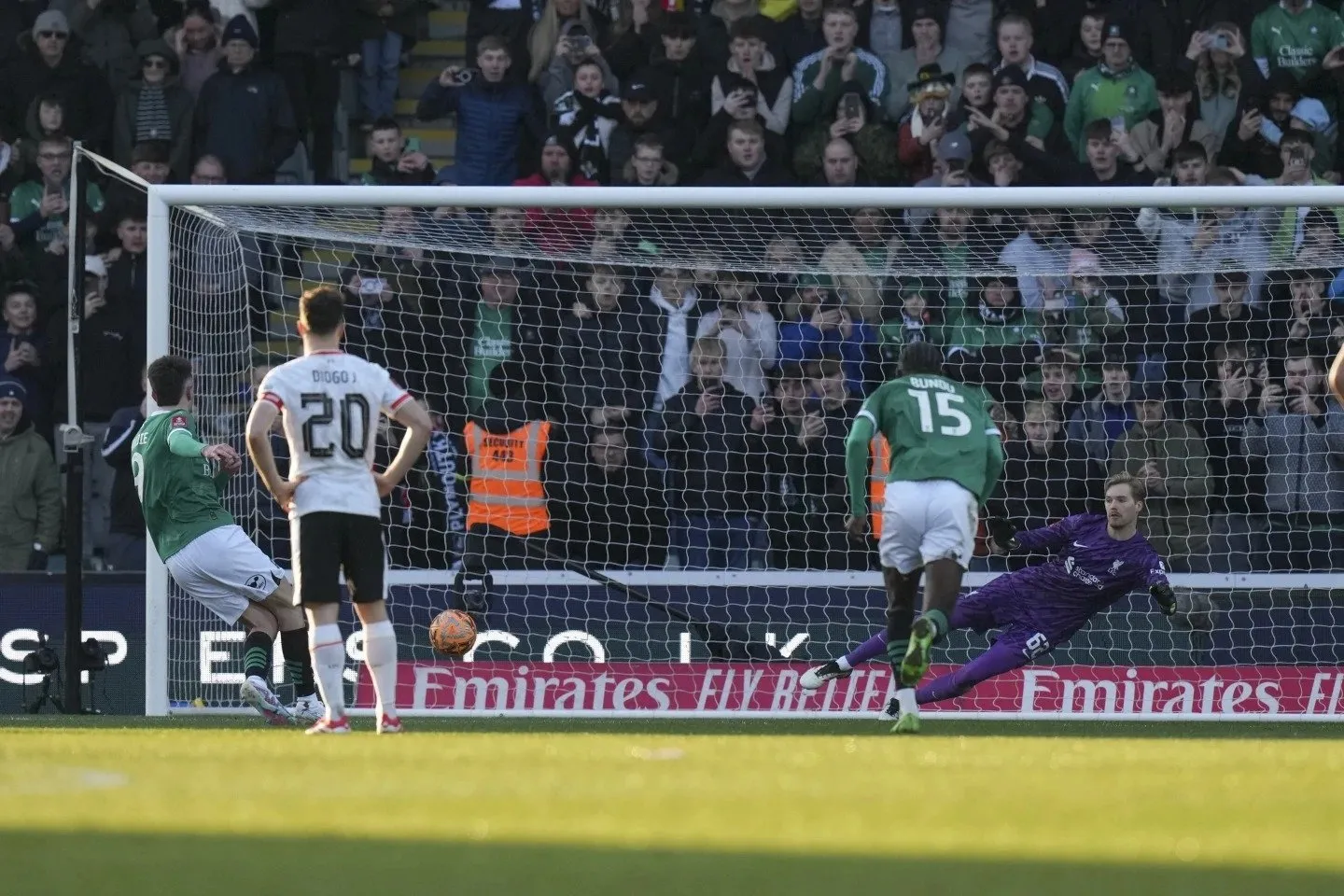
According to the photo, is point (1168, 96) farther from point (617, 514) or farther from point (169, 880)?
point (169, 880)

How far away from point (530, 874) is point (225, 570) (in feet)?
21.4

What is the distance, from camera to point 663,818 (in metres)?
4.92

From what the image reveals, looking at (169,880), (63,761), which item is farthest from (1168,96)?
(169,880)

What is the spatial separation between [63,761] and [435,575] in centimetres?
534

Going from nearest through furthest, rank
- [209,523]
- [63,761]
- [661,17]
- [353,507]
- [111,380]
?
[63,761] < [353,507] < [209,523] < [111,380] < [661,17]

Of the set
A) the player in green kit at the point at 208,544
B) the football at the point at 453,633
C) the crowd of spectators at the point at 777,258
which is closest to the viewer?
the player in green kit at the point at 208,544

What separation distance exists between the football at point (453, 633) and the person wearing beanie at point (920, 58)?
5.64 m

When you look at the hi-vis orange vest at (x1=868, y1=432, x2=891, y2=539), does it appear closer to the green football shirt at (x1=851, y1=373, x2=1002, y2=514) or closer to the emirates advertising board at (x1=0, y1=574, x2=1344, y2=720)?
the emirates advertising board at (x1=0, y1=574, x2=1344, y2=720)

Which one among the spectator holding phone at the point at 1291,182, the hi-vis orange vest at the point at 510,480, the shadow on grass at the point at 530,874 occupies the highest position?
the spectator holding phone at the point at 1291,182

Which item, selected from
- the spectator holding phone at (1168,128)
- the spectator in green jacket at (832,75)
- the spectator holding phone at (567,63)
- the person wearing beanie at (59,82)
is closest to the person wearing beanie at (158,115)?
the person wearing beanie at (59,82)

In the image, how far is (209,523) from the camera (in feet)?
34.0

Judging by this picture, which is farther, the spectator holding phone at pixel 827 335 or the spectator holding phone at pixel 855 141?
the spectator holding phone at pixel 855 141

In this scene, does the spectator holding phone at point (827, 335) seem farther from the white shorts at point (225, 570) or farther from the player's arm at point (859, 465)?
the white shorts at point (225, 570)

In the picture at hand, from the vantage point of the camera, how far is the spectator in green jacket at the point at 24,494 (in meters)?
13.2
